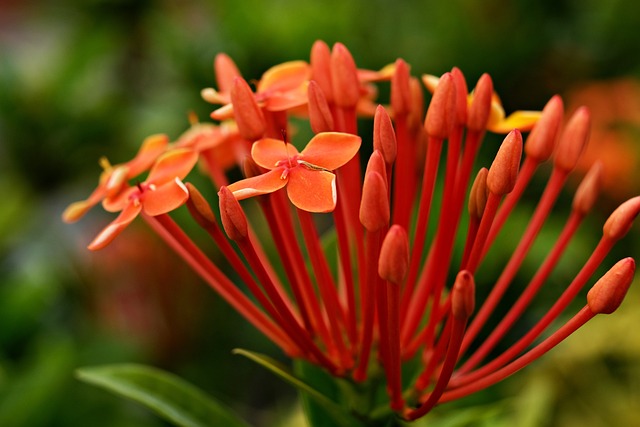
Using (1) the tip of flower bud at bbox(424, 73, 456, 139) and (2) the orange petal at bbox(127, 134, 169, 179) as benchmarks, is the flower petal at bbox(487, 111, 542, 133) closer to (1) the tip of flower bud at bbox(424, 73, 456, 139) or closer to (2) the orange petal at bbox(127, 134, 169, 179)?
(1) the tip of flower bud at bbox(424, 73, 456, 139)

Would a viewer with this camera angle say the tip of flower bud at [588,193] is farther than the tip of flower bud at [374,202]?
Yes

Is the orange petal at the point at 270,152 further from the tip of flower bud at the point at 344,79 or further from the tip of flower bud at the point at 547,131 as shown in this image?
the tip of flower bud at the point at 547,131

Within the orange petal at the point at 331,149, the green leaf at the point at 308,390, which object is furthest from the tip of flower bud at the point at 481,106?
the green leaf at the point at 308,390

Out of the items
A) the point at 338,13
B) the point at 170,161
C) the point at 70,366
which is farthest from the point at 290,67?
the point at 338,13

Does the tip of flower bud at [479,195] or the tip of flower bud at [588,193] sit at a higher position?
the tip of flower bud at [479,195]

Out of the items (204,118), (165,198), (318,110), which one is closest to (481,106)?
(318,110)

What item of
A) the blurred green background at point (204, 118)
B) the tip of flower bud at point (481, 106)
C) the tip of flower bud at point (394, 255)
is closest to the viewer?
the tip of flower bud at point (394, 255)

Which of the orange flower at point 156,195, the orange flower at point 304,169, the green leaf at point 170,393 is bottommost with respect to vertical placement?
the green leaf at point 170,393
